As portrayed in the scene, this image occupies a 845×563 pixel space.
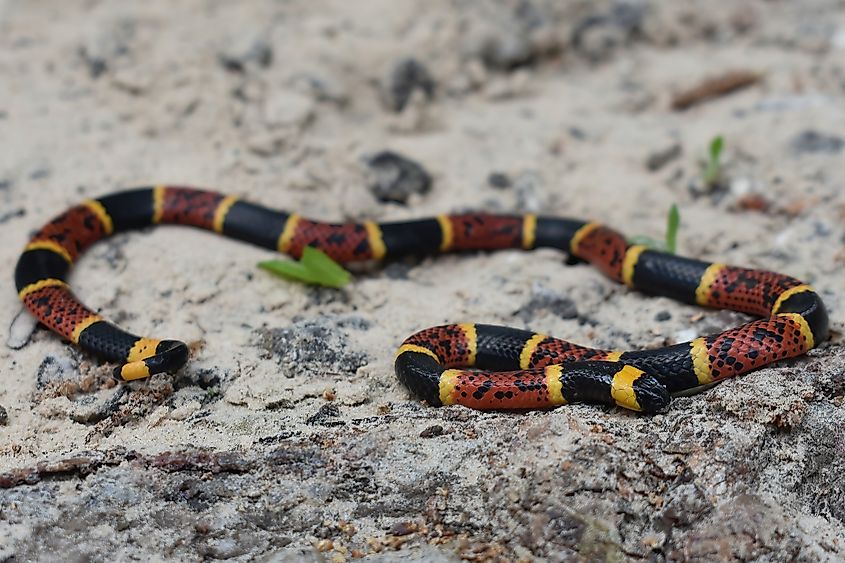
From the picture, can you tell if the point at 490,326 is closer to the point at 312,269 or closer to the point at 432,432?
the point at 432,432

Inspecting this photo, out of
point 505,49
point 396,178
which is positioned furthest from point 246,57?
point 505,49

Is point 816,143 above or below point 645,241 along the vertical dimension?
above

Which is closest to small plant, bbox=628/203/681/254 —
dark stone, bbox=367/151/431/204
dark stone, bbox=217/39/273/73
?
dark stone, bbox=367/151/431/204

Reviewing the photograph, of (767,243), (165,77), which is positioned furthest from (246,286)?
(767,243)

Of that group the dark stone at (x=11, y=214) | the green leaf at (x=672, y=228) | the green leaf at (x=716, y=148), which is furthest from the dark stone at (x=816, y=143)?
the dark stone at (x=11, y=214)

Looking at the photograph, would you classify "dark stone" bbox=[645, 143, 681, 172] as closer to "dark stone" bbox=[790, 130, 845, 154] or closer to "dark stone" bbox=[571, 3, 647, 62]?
"dark stone" bbox=[790, 130, 845, 154]

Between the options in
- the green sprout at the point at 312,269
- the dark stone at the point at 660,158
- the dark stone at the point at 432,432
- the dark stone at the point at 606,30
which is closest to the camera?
the dark stone at the point at 432,432

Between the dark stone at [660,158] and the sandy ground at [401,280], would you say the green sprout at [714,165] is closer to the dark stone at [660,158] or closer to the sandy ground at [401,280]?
the sandy ground at [401,280]
